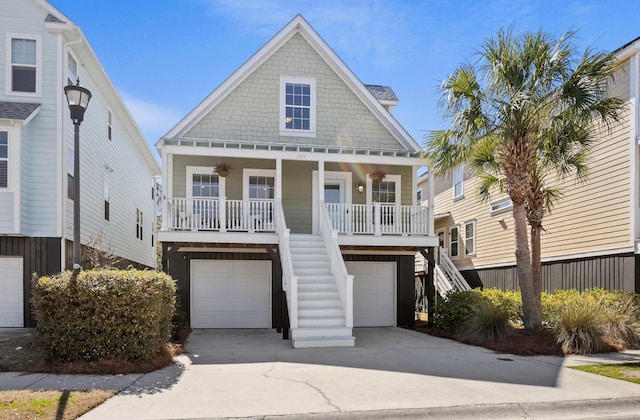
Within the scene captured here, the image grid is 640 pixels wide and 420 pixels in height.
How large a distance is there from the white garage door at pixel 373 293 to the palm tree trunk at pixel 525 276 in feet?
16.4

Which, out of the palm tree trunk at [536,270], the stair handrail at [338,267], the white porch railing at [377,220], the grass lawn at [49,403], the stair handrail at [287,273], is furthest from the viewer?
the white porch railing at [377,220]

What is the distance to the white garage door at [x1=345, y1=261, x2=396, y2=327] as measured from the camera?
15.6 metres

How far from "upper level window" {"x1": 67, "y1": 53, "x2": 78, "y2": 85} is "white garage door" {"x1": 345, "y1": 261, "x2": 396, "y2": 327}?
9885 mm

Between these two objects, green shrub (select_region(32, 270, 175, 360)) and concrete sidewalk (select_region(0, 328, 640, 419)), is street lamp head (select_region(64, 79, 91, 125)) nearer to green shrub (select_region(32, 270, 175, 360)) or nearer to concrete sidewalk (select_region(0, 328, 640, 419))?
green shrub (select_region(32, 270, 175, 360))

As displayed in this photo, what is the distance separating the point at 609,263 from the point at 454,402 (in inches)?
384

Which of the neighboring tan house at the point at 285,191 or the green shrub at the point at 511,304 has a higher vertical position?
the neighboring tan house at the point at 285,191

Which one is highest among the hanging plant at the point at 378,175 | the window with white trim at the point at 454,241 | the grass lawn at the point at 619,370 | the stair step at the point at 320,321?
the hanging plant at the point at 378,175

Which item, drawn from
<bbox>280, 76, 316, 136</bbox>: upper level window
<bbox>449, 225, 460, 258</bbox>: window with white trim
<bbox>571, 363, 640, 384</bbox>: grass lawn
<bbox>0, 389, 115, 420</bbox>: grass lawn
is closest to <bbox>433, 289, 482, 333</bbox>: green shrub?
<bbox>571, 363, 640, 384</bbox>: grass lawn

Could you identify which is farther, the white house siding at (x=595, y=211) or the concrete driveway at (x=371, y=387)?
the white house siding at (x=595, y=211)

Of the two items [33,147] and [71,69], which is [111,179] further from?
[33,147]

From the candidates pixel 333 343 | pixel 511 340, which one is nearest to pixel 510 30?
pixel 511 340

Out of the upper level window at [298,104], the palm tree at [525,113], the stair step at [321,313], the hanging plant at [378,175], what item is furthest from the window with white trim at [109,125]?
the palm tree at [525,113]

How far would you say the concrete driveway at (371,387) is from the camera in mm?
5863

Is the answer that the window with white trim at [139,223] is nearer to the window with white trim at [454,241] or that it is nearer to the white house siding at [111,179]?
the white house siding at [111,179]
